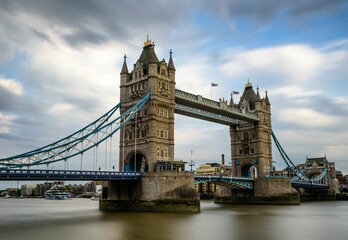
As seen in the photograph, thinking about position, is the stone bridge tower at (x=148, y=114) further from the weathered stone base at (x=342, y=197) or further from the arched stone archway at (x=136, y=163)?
the weathered stone base at (x=342, y=197)

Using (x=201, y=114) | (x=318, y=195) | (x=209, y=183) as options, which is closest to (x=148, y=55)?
(x=201, y=114)

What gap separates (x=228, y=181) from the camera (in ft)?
196

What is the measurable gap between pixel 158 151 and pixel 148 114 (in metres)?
5.14

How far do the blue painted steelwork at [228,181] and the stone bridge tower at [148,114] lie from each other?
19.9 feet

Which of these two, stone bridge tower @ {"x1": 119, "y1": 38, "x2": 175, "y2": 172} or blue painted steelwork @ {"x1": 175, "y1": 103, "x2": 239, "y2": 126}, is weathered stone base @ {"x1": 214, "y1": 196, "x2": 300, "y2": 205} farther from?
stone bridge tower @ {"x1": 119, "y1": 38, "x2": 175, "y2": 172}

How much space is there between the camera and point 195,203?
4362 centimetres

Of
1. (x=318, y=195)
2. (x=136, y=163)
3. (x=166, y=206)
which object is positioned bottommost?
(x=318, y=195)

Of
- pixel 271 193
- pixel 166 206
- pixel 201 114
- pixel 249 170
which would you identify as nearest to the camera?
pixel 166 206

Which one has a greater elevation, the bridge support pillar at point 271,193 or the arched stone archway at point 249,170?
the arched stone archway at point 249,170

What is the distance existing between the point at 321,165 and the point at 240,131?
45.3 metres

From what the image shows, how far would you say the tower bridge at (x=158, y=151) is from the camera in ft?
141

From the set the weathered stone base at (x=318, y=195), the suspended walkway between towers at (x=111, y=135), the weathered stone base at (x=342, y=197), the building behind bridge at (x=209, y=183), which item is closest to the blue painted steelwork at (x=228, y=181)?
the suspended walkway between towers at (x=111, y=135)

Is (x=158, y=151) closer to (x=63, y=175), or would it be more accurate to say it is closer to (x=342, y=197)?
(x=63, y=175)

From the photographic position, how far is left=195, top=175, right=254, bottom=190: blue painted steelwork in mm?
53978
